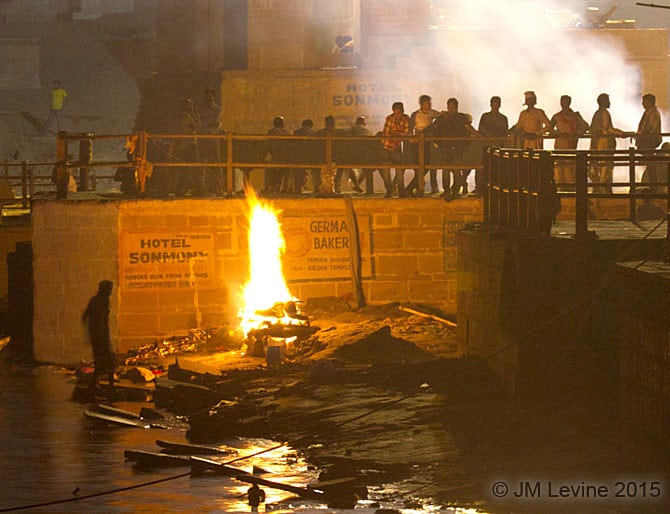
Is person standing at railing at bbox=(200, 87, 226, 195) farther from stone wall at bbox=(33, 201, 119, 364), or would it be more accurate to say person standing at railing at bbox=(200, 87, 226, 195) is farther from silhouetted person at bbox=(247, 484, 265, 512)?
silhouetted person at bbox=(247, 484, 265, 512)

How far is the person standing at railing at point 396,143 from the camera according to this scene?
24.0m

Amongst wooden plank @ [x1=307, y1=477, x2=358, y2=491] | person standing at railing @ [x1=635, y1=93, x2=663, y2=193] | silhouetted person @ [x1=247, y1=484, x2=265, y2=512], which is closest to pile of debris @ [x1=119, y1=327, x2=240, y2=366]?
person standing at railing @ [x1=635, y1=93, x2=663, y2=193]

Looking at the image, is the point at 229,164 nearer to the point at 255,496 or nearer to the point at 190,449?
the point at 190,449

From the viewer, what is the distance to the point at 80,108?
4662 cm

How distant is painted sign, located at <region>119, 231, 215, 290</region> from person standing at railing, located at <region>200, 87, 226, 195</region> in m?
1.30

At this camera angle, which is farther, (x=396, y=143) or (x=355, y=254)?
(x=396, y=143)

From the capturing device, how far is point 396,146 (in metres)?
24.0

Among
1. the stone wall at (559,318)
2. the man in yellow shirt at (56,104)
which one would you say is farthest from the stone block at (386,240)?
the man in yellow shirt at (56,104)

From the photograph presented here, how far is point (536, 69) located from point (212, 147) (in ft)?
30.6

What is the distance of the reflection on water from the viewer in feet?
44.6

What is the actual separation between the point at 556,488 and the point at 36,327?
13.0 m

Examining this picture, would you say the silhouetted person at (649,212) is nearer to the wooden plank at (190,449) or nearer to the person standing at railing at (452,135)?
the person standing at railing at (452,135)

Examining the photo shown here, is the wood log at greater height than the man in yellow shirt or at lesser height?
lesser

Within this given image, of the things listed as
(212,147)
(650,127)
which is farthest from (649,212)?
→ (212,147)
